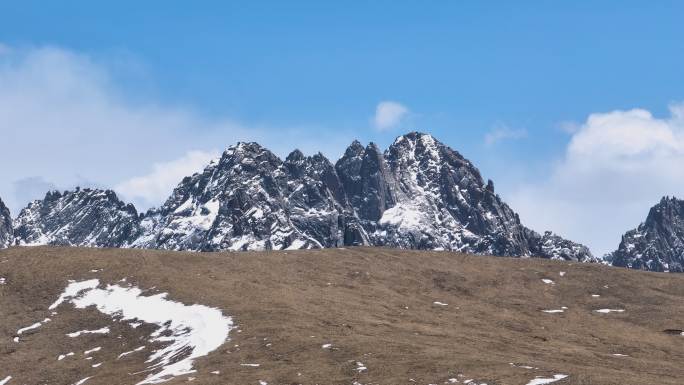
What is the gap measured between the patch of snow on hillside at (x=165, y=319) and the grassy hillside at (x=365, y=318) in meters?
1.74

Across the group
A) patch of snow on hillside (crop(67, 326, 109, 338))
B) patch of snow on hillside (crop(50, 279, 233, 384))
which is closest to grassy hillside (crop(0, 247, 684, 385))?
patch of snow on hillside (crop(67, 326, 109, 338))

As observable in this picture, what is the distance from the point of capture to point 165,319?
11419cm

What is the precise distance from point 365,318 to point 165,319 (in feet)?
84.0

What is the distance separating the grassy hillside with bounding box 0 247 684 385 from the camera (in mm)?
89438

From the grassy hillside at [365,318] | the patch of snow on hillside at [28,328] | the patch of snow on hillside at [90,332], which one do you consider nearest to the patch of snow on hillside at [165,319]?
the grassy hillside at [365,318]

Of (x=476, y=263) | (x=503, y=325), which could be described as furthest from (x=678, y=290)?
(x=503, y=325)

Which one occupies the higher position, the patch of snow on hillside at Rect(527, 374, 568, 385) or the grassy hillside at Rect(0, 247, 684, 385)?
the grassy hillside at Rect(0, 247, 684, 385)

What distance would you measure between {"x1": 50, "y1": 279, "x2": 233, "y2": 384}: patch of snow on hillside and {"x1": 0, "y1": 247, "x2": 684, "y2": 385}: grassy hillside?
1735 millimetres

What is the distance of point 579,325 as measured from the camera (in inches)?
4995

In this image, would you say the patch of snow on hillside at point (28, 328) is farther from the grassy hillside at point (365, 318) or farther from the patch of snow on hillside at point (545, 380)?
the patch of snow on hillside at point (545, 380)

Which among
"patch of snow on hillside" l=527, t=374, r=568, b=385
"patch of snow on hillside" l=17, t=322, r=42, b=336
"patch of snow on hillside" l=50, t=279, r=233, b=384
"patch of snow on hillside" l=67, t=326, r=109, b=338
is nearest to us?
"patch of snow on hillside" l=527, t=374, r=568, b=385

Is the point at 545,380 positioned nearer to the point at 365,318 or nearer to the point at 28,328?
the point at 365,318

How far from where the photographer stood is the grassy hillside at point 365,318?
8944 cm

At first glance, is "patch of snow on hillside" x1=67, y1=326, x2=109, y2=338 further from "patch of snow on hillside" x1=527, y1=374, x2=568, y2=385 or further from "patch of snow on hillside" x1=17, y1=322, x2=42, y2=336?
"patch of snow on hillside" x1=527, y1=374, x2=568, y2=385
